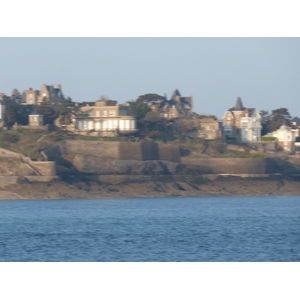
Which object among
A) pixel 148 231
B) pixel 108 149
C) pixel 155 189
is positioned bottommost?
pixel 155 189

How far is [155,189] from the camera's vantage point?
6228cm

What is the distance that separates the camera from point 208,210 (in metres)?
48.3

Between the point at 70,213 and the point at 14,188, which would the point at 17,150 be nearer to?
the point at 14,188

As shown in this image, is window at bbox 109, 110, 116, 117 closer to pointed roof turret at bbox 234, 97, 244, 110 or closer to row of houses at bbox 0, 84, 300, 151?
row of houses at bbox 0, 84, 300, 151

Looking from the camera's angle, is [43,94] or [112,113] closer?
[112,113]

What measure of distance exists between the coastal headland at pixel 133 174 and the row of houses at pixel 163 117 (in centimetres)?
1162

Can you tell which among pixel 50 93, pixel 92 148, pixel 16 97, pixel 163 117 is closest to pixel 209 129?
pixel 163 117

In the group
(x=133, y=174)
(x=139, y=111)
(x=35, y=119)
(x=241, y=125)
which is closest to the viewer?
(x=133, y=174)

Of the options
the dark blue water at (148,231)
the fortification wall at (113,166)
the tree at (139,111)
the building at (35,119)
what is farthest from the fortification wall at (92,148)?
the tree at (139,111)

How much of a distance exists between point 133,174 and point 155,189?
294cm

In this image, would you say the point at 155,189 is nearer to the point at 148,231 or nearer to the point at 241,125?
the point at 148,231

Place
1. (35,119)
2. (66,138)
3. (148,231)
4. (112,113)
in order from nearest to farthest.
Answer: (148,231) < (66,138) < (35,119) < (112,113)

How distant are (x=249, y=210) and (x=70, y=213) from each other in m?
14.3

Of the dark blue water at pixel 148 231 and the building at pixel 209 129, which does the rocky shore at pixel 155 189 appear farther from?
the building at pixel 209 129
